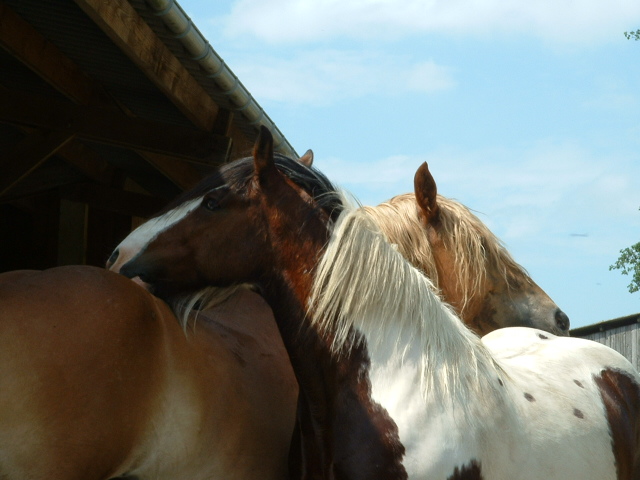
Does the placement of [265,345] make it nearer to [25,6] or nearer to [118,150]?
[25,6]

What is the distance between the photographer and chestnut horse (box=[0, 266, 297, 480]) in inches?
81.7

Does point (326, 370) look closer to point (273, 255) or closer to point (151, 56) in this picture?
point (273, 255)

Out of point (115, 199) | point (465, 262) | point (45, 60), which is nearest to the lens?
point (465, 262)

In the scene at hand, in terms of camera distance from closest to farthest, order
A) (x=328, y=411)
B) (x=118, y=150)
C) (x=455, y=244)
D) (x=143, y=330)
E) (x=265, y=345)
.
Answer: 1. (x=143, y=330)
2. (x=328, y=411)
3. (x=265, y=345)
4. (x=455, y=244)
5. (x=118, y=150)

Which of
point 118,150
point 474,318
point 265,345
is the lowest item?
point 265,345

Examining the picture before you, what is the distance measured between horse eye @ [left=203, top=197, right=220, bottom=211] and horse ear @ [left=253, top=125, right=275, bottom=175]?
6.9 inches

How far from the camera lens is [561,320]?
140 inches

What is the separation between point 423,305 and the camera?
8.93 feet

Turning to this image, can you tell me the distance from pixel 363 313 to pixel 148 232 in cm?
76

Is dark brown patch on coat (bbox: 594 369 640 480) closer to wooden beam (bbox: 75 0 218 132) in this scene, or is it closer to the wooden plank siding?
wooden beam (bbox: 75 0 218 132)

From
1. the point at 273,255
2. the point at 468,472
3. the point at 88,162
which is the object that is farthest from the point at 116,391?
the point at 88,162

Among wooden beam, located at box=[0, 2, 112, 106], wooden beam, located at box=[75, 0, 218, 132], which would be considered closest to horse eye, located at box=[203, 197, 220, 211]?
wooden beam, located at box=[75, 0, 218, 132]

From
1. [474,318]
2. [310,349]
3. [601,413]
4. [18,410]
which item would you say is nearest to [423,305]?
[310,349]

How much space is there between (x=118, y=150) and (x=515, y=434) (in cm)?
464
